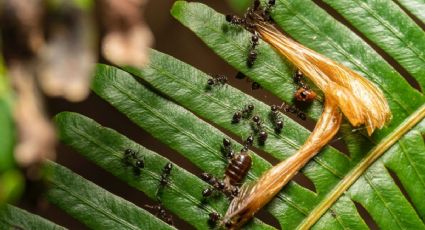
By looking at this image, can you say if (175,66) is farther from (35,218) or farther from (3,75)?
(3,75)

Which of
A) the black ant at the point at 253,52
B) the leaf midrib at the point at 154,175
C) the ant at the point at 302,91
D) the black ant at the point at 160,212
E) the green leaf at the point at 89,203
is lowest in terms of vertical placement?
the black ant at the point at 160,212

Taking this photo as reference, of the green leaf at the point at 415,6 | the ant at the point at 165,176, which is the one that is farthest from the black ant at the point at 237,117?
the green leaf at the point at 415,6

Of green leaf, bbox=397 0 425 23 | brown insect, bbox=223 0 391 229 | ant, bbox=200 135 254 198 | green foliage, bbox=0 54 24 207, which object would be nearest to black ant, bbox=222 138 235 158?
ant, bbox=200 135 254 198

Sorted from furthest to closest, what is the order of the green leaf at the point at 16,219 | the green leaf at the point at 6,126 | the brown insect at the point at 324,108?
1. the brown insect at the point at 324,108
2. the green leaf at the point at 16,219
3. the green leaf at the point at 6,126

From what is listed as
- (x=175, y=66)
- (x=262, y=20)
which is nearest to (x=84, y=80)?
(x=175, y=66)

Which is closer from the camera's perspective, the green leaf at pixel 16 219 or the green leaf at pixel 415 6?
the green leaf at pixel 16 219

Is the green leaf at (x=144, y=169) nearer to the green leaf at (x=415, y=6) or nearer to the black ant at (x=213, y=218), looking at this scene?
the black ant at (x=213, y=218)

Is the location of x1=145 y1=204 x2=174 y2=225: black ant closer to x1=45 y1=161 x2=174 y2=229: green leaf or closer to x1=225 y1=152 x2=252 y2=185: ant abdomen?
x1=45 y1=161 x2=174 y2=229: green leaf
